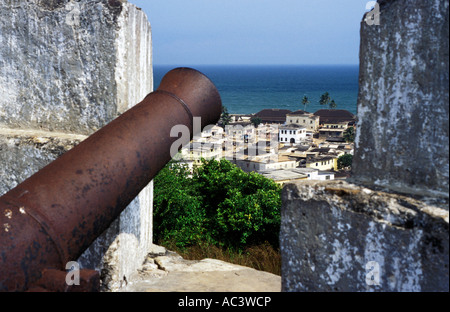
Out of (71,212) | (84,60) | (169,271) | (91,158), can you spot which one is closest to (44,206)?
(71,212)

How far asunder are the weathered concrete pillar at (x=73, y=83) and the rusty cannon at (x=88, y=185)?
78 cm

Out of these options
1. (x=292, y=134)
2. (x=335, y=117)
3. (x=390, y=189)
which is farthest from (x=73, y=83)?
(x=335, y=117)

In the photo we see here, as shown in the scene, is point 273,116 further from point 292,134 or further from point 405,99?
point 405,99

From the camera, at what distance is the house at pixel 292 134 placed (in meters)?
78.6

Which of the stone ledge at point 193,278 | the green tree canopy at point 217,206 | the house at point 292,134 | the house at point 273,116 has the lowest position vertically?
the house at point 292,134

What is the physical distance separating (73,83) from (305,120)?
3407 inches

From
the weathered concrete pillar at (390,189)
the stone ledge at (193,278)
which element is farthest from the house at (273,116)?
the weathered concrete pillar at (390,189)

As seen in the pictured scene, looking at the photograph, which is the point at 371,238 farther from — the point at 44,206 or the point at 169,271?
the point at 169,271

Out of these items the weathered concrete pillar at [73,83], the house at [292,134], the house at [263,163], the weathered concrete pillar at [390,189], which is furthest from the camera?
the house at [292,134]

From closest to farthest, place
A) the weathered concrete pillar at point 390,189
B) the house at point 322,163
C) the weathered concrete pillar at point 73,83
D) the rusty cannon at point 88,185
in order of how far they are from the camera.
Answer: the weathered concrete pillar at point 390,189 → the rusty cannon at point 88,185 → the weathered concrete pillar at point 73,83 → the house at point 322,163

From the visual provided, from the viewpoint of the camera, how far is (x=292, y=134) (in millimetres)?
79062

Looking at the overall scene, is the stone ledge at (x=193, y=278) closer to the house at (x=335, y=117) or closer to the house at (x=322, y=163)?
the house at (x=322, y=163)

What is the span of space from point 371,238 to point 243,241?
24.4ft

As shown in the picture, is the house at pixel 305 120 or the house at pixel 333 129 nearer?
the house at pixel 333 129
